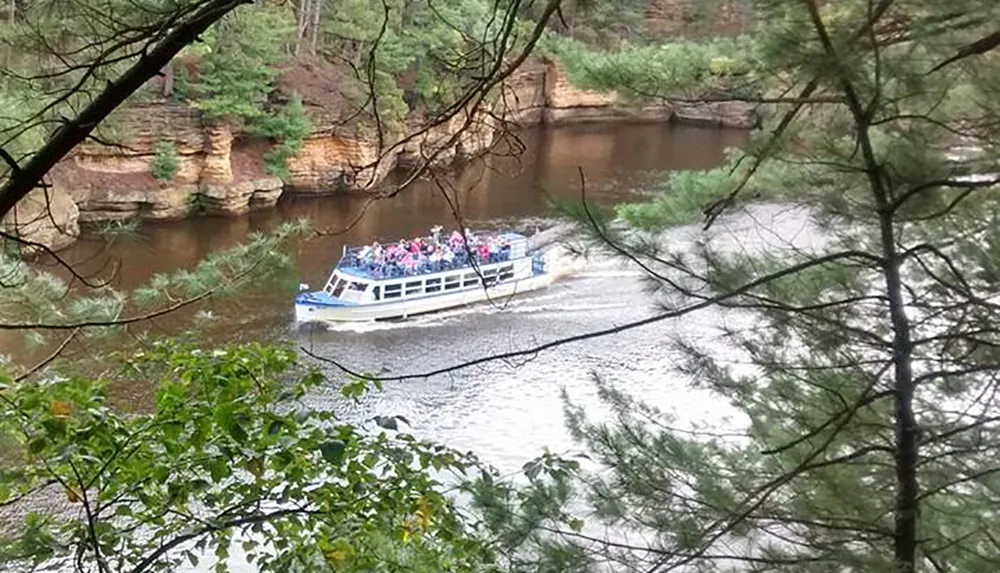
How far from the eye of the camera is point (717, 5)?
1427 mm

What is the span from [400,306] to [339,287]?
24.7 inches

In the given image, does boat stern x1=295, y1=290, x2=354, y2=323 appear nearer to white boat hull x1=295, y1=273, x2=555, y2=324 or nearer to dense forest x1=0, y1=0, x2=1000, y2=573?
white boat hull x1=295, y1=273, x2=555, y2=324

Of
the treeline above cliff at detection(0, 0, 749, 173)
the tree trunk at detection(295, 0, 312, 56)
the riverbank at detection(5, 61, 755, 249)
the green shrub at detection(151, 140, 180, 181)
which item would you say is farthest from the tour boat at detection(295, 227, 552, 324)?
the treeline above cliff at detection(0, 0, 749, 173)

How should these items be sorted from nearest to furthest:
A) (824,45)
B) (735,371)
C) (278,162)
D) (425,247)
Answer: (824,45) → (735,371) → (425,247) → (278,162)

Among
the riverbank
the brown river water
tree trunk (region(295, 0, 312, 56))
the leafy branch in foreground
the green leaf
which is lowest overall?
the brown river water

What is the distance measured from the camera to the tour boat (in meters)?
8.98

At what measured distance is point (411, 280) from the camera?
941 cm

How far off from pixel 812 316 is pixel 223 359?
1266 millimetres

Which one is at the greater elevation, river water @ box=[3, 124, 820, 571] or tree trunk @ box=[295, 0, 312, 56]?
tree trunk @ box=[295, 0, 312, 56]

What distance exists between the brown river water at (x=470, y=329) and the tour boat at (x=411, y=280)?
0.17 meters

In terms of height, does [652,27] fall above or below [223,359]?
above

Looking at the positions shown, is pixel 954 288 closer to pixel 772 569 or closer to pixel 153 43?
pixel 772 569

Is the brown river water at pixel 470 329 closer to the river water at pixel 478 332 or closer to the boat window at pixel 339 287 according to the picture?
the river water at pixel 478 332

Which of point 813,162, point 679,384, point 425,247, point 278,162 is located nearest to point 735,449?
point 813,162
